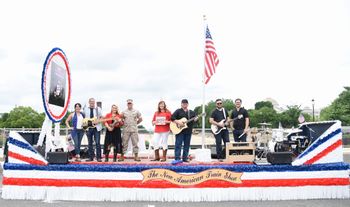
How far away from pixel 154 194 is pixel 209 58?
416 cm

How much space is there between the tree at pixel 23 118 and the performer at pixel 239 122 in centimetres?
7132

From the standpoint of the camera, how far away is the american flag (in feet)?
28.8

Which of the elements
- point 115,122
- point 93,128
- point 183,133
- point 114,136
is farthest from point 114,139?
point 183,133

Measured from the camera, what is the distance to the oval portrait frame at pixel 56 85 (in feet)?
21.4

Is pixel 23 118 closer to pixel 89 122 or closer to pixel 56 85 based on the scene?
pixel 89 122

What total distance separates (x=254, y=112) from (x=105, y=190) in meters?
83.3

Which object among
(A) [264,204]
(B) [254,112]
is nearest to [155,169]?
(A) [264,204]

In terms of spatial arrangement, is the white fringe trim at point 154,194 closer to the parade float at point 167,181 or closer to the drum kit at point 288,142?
the parade float at point 167,181

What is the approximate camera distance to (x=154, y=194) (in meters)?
5.96

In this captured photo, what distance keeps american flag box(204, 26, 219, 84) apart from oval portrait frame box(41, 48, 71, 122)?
3418 millimetres

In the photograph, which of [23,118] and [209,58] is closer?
[209,58]

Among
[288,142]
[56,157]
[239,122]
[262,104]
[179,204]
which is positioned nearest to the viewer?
[179,204]

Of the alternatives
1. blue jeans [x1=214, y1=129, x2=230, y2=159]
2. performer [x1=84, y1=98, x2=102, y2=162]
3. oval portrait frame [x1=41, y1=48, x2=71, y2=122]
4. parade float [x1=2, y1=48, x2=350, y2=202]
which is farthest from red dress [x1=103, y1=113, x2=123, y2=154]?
blue jeans [x1=214, y1=129, x2=230, y2=159]

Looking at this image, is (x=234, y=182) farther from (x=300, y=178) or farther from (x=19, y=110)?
(x=19, y=110)
